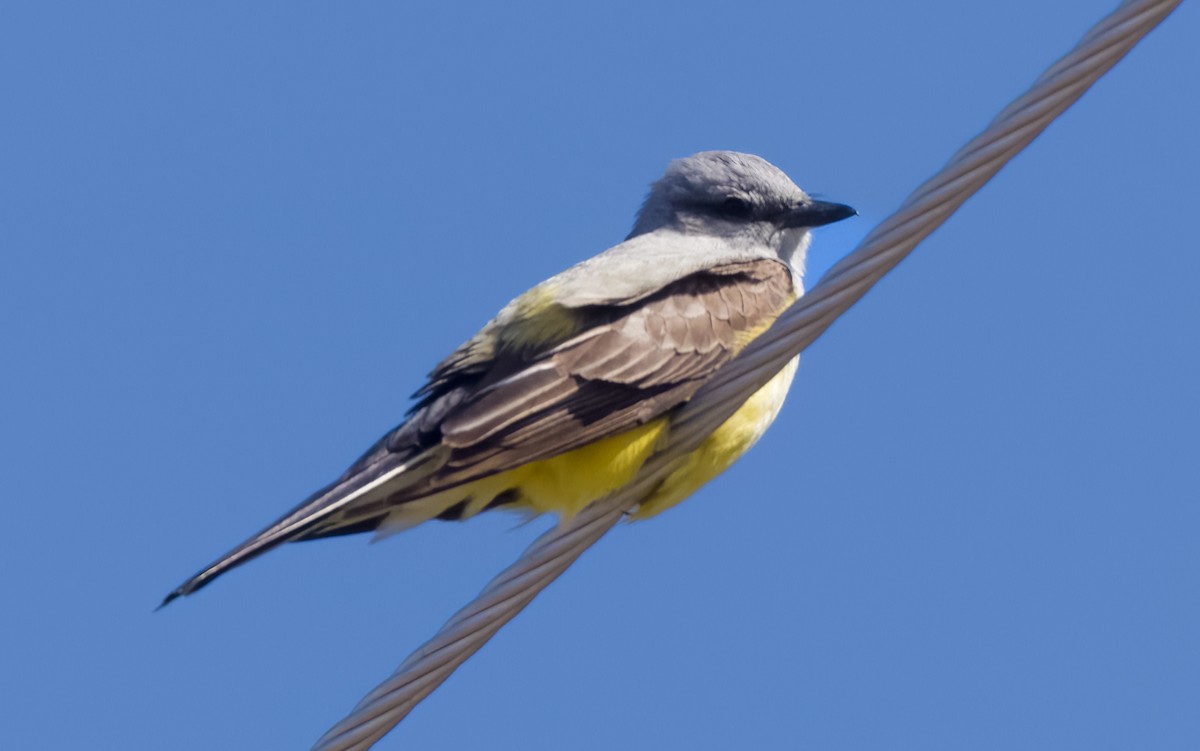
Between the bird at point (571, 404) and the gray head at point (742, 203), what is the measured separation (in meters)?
0.67

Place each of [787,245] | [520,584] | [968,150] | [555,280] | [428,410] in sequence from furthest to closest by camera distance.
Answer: [787,245]
[555,280]
[428,410]
[520,584]
[968,150]

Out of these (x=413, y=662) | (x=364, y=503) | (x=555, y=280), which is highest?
(x=555, y=280)

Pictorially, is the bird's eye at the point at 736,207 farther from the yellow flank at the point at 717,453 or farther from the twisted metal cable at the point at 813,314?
the twisted metal cable at the point at 813,314

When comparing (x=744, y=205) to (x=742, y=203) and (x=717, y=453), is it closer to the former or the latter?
(x=742, y=203)

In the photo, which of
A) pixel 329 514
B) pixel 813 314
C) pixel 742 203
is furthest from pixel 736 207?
pixel 813 314

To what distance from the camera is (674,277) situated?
572 cm

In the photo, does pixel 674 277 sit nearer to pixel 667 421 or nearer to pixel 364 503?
pixel 667 421

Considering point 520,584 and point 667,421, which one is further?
point 667,421

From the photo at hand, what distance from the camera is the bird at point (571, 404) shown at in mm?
5109

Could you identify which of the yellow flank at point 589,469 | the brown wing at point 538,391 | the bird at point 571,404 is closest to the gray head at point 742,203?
the bird at point 571,404

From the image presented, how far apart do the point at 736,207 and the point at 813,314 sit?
309cm

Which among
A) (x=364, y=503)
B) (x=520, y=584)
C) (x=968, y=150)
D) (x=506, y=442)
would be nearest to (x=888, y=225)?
(x=968, y=150)

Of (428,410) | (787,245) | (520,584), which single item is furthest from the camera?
(787,245)

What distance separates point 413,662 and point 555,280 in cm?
232
